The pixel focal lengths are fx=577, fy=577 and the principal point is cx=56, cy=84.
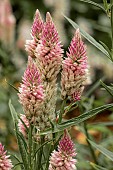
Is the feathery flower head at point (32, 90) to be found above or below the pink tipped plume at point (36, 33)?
below

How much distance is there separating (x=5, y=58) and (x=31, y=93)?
150 cm

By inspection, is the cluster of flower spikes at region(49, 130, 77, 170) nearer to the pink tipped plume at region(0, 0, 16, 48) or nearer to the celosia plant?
the celosia plant

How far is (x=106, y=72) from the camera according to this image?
521 cm

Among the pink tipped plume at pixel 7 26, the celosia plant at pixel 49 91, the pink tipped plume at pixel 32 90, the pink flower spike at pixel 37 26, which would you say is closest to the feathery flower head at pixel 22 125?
the celosia plant at pixel 49 91

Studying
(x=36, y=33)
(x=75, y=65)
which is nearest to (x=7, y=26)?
(x=36, y=33)

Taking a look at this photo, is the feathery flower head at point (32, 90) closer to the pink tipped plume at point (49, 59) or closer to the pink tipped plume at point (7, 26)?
the pink tipped plume at point (49, 59)

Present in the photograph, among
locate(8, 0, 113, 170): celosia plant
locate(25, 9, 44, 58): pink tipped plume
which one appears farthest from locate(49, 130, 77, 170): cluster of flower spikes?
locate(25, 9, 44, 58): pink tipped plume

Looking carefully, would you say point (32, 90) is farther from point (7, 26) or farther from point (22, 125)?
point (7, 26)

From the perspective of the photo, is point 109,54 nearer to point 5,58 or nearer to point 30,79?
point 30,79

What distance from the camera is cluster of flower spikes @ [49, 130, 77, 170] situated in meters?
1.46

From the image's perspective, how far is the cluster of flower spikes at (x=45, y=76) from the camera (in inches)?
56.5

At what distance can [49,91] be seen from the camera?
4.93ft

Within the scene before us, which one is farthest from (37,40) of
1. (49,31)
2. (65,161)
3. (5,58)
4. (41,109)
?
(5,58)

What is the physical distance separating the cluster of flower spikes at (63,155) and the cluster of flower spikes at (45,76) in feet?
0.25
